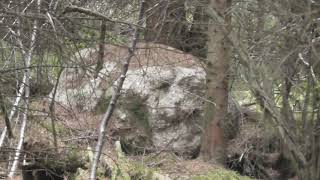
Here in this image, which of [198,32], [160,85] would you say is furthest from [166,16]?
[160,85]

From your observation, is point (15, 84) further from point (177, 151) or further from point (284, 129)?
point (177, 151)

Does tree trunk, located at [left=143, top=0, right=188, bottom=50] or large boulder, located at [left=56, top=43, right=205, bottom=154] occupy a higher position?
tree trunk, located at [left=143, top=0, right=188, bottom=50]

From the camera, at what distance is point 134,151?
385 inches

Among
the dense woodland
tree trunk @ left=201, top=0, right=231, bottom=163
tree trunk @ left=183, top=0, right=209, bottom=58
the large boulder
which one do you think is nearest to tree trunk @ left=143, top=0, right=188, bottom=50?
the dense woodland

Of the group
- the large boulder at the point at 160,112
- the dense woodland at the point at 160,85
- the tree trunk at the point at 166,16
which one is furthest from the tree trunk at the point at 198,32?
the large boulder at the point at 160,112

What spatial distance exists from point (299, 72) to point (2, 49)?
2.29 meters

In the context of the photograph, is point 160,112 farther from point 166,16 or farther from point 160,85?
point 166,16

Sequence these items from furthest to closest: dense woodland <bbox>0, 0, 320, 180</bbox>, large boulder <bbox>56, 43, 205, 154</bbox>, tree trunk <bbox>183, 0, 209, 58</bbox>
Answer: large boulder <bbox>56, 43, 205, 154</bbox> → tree trunk <bbox>183, 0, 209, 58</bbox> → dense woodland <bbox>0, 0, 320, 180</bbox>

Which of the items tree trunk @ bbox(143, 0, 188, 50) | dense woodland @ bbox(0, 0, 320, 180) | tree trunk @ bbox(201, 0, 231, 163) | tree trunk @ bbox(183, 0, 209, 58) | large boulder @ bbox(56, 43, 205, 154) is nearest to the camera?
dense woodland @ bbox(0, 0, 320, 180)

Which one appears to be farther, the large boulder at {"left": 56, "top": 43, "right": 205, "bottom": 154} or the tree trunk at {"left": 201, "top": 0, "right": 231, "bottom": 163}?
the large boulder at {"left": 56, "top": 43, "right": 205, "bottom": 154}

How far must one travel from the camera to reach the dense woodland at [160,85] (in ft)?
13.3

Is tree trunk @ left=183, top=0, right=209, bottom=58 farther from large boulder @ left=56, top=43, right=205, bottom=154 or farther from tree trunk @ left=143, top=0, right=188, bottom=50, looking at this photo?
large boulder @ left=56, top=43, right=205, bottom=154

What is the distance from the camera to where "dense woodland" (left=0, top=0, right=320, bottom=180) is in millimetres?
4039

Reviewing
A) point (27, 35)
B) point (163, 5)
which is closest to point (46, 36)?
point (27, 35)
